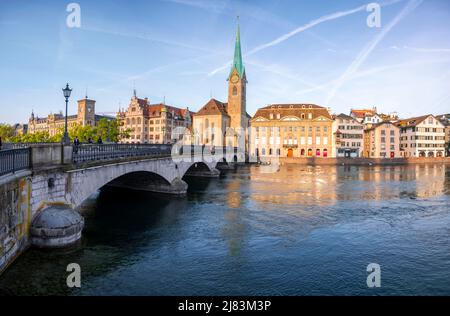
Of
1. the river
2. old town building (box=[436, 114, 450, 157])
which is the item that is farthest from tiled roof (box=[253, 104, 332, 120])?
the river

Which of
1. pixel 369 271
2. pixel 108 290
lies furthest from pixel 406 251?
pixel 108 290

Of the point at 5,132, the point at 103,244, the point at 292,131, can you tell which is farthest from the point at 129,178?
the point at 292,131

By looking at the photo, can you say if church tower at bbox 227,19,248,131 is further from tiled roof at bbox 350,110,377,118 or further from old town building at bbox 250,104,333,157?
tiled roof at bbox 350,110,377,118

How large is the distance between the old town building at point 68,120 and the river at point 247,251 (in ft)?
297

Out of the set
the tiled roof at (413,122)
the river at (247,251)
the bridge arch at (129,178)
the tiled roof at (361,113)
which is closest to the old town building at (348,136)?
the tiled roof at (413,122)

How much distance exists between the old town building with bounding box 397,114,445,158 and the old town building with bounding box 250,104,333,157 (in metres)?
26.4

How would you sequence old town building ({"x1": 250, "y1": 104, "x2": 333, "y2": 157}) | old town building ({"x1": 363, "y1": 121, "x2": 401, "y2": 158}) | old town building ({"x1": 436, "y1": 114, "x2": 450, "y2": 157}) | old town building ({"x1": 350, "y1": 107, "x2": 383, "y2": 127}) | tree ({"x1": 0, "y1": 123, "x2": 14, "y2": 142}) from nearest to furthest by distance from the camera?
1. tree ({"x1": 0, "y1": 123, "x2": 14, "y2": 142})
2. old town building ({"x1": 250, "y1": 104, "x2": 333, "y2": 157})
3. old town building ({"x1": 363, "y1": 121, "x2": 401, "y2": 158})
4. old town building ({"x1": 436, "y1": 114, "x2": 450, "y2": 157})
5. old town building ({"x1": 350, "y1": 107, "x2": 383, "y2": 127})

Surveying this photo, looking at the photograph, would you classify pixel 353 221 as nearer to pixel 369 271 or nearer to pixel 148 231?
pixel 369 271

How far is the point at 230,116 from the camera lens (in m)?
111

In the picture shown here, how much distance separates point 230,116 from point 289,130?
61.4ft

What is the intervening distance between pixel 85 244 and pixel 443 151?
391 ft

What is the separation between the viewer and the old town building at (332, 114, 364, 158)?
345 feet

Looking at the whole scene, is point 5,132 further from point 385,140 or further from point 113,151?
point 385,140

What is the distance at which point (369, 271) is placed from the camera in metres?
15.4
